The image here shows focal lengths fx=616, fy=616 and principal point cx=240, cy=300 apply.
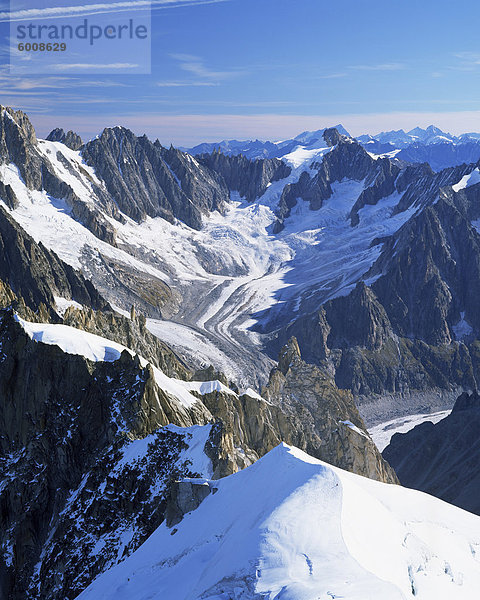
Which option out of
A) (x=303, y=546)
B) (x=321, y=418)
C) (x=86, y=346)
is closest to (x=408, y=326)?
(x=321, y=418)

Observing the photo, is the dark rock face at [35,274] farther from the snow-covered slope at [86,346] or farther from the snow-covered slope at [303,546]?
the snow-covered slope at [303,546]

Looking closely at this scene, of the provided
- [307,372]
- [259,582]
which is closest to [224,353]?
[307,372]

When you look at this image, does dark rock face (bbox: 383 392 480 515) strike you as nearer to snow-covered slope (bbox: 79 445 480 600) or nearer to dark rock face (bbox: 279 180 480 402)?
dark rock face (bbox: 279 180 480 402)

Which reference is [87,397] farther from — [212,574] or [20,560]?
[212,574]

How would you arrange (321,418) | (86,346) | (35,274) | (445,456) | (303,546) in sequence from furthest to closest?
(35,274)
(445,456)
(321,418)
(86,346)
(303,546)

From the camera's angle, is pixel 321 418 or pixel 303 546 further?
pixel 321 418

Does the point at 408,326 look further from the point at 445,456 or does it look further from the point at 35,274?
the point at 35,274
